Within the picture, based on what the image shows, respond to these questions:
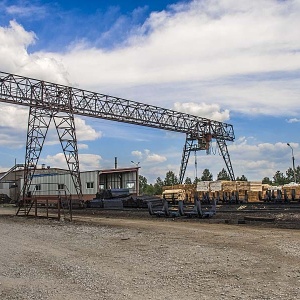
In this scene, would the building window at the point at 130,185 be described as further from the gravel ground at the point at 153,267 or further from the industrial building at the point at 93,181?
the gravel ground at the point at 153,267

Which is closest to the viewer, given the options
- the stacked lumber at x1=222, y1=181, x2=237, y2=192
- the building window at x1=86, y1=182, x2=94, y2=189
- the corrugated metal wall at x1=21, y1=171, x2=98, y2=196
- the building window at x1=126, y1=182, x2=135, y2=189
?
the stacked lumber at x1=222, y1=181, x2=237, y2=192

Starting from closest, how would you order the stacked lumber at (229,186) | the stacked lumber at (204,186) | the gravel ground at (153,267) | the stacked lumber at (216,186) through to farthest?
the gravel ground at (153,267)
the stacked lumber at (229,186)
the stacked lumber at (216,186)
the stacked lumber at (204,186)

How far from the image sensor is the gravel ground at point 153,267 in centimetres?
603

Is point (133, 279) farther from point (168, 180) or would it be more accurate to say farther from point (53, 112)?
point (168, 180)

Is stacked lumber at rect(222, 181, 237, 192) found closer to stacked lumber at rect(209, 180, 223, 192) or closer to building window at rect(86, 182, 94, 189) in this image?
stacked lumber at rect(209, 180, 223, 192)

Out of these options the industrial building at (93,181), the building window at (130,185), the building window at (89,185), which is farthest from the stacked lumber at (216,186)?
the building window at (89,185)

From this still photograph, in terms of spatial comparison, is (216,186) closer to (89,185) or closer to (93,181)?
(93,181)

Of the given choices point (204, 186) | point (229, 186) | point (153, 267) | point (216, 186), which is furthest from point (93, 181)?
point (153, 267)

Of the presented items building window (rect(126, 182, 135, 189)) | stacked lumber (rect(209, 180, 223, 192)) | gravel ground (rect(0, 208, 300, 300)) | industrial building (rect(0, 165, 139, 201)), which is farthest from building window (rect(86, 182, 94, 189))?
gravel ground (rect(0, 208, 300, 300))

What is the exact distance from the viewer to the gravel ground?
603 cm

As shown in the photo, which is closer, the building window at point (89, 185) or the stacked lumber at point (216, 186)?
the stacked lumber at point (216, 186)

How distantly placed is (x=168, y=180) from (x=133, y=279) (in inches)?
3595

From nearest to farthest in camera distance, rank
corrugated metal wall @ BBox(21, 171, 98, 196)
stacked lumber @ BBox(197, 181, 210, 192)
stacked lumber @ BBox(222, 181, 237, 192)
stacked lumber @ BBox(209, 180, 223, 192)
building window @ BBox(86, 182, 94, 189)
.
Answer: stacked lumber @ BBox(222, 181, 237, 192), stacked lumber @ BBox(209, 180, 223, 192), stacked lumber @ BBox(197, 181, 210, 192), corrugated metal wall @ BBox(21, 171, 98, 196), building window @ BBox(86, 182, 94, 189)

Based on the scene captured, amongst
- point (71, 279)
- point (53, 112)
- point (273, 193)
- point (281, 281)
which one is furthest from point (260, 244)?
point (53, 112)
